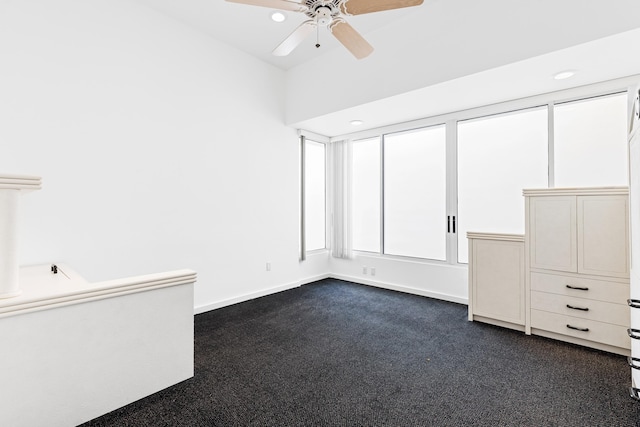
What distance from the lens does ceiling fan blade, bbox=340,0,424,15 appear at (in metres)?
1.91

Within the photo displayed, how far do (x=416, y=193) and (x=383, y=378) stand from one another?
2819mm

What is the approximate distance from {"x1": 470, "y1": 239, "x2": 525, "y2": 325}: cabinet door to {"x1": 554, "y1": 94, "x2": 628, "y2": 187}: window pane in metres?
1.03

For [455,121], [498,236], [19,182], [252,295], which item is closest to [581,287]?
[498,236]

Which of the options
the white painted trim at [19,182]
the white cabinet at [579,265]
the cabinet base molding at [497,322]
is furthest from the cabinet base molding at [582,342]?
the white painted trim at [19,182]

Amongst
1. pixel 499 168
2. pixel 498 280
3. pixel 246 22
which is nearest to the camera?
pixel 498 280

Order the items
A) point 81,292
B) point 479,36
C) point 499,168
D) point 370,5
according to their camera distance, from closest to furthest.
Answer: point 81,292
point 370,5
point 479,36
point 499,168

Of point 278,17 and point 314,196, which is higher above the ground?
point 278,17

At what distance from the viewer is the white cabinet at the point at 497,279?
2.87 m

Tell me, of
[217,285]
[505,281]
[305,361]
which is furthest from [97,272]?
[505,281]

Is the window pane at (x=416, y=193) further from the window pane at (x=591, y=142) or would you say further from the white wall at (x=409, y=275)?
the window pane at (x=591, y=142)

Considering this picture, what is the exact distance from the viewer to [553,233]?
105 inches

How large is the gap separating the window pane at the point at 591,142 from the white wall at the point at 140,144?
133 inches

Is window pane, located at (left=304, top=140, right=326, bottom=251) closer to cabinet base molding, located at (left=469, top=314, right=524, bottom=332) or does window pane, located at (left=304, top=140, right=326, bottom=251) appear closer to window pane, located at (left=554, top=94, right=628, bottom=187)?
cabinet base molding, located at (left=469, top=314, right=524, bottom=332)

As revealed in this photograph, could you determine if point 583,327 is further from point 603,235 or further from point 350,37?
point 350,37
